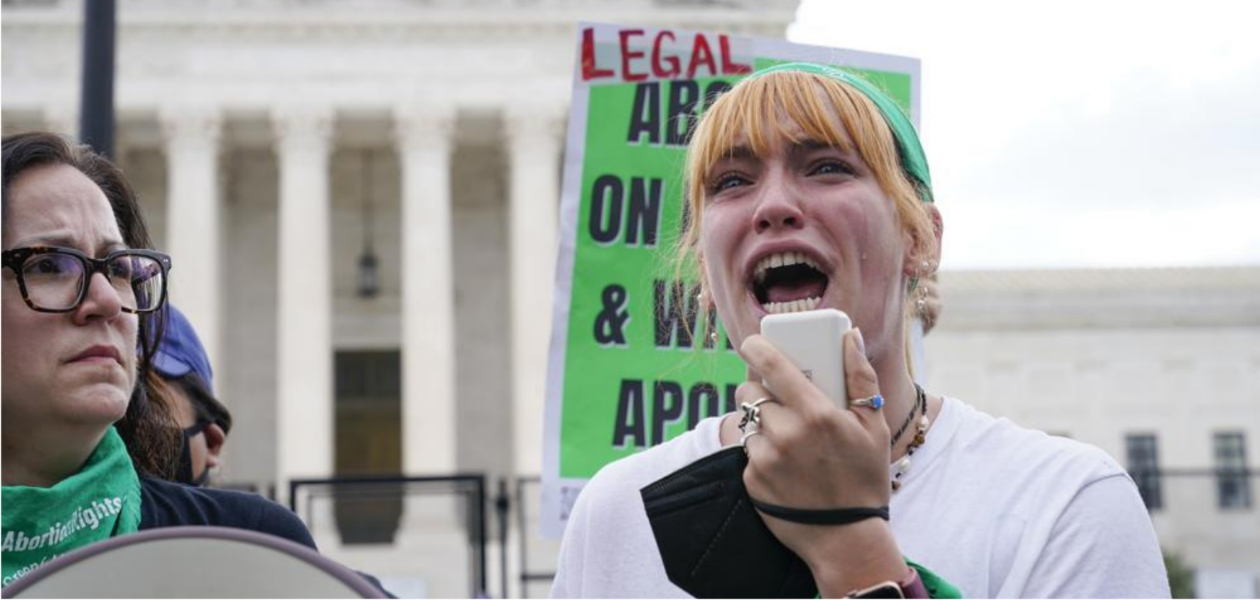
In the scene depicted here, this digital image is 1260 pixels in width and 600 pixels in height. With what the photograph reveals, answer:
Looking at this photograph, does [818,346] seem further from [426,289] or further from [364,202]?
[364,202]

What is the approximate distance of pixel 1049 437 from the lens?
2.27 metres

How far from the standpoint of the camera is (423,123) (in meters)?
40.2

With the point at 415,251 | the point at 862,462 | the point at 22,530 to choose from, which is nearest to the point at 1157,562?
the point at 862,462

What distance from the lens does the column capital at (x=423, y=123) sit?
40.2 metres

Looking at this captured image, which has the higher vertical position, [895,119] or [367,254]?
[367,254]

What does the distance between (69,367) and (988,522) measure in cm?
139

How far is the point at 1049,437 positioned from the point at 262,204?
4439cm

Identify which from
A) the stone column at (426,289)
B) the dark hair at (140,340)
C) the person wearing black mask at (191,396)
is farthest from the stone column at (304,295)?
the dark hair at (140,340)

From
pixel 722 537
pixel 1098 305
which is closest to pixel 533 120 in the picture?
pixel 1098 305

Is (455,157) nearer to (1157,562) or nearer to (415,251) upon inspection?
(415,251)

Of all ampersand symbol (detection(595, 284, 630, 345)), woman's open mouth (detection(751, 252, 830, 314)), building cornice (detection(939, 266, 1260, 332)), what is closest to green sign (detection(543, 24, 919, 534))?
ampersand symbol (detection(595, 284, 630, 345))

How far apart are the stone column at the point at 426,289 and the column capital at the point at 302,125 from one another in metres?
1.86

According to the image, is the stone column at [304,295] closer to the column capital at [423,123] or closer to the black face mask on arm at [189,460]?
the column capital at [423,123]

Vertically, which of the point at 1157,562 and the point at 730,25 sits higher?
the point at 730,25
